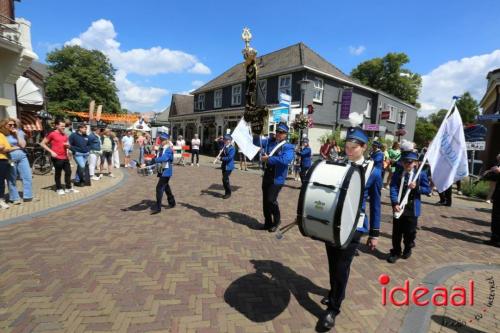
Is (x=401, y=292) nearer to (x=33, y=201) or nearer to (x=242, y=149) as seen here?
(x=242, y=149)

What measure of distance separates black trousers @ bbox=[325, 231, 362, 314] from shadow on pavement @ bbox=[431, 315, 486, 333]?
3.69 ft

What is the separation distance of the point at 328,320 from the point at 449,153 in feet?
10.4

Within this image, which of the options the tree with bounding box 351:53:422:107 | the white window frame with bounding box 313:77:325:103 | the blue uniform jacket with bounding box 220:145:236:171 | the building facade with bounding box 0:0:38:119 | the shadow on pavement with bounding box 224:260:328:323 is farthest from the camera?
the tree with bounding box 351:53:422:107

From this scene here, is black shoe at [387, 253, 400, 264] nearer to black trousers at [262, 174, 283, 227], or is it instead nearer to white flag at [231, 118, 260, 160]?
black trousers at [262, 174, 283, 227]

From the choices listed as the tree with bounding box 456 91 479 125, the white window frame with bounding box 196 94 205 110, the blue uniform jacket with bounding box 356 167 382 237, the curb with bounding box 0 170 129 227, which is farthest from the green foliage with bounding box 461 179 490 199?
the tree with bounding box 456 91 479 125

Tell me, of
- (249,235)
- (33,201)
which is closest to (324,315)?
(249,235)

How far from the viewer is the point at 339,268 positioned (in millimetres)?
2826

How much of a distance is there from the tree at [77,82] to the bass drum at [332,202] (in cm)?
5124

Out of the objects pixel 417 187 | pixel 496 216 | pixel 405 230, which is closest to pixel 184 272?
pixel 405 230

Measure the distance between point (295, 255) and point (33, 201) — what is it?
6.34 metres

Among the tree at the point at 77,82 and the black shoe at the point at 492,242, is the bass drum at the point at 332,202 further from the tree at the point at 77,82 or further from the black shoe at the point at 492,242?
the tree at the point at 77,82

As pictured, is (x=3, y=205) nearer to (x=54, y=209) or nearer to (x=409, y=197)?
(x=54, y=209)

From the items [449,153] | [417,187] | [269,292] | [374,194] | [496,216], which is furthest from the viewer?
[496,216]

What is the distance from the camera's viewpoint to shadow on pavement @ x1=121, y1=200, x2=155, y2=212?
6741mm
